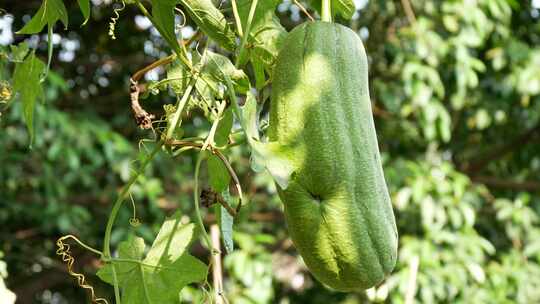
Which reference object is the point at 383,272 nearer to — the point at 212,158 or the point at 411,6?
the point at 212,158

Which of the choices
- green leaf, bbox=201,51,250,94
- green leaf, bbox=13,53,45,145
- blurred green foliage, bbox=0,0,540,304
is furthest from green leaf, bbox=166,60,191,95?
blurred green foliage, bbox=0,0,540,304

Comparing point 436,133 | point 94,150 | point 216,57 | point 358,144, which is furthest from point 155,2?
point 436,133

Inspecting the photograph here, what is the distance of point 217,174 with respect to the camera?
803 mm

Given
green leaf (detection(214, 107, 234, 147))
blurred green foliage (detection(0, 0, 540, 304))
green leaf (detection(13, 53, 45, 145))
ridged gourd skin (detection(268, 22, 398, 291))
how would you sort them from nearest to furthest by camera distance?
ridged gourd skin (detection(268, 22, 398, 291))
green leaf (detection(214, 107, 234, 147))
green leaf (detection(13, 53, 45, 145))
blurred green foliage (detection(0, 0, 540, 304))

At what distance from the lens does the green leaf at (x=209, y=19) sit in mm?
748

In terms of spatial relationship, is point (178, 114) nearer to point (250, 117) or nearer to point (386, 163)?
point (250, 117)

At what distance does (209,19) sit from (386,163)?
243 cm

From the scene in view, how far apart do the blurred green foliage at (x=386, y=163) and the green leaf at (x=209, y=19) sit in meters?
1.83

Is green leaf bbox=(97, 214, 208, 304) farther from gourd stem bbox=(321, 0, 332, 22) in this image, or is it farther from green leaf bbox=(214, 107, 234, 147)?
gourd stem bbox=(321, 0, 332, 22)

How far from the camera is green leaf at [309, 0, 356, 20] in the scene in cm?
85

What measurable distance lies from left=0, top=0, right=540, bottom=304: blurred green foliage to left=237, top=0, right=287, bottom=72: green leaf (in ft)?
5.87

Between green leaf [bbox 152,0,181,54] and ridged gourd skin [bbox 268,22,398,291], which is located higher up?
green leaf [bbox 152,0,181,54]

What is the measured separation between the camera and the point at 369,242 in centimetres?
67

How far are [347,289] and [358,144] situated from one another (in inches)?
4.4
